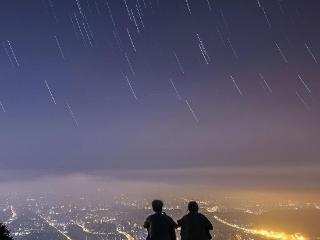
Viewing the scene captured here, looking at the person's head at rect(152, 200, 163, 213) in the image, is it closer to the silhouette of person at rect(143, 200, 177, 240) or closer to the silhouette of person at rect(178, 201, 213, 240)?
the silhouette of person at rect(143, 200, 177, 240)

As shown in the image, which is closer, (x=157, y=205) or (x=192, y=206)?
(x=157, y=205)

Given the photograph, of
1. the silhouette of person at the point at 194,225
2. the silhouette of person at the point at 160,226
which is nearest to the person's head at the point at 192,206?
the silhouette of person at the point at 194,225

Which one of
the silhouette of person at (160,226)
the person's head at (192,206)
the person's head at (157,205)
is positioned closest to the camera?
the silhouette of person at (160,226)

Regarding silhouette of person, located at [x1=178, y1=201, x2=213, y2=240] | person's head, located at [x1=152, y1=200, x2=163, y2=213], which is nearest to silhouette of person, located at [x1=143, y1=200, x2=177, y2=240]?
person's head, located at [x1=152, y1=200, x2=163, y2=213]

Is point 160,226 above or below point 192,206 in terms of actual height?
below

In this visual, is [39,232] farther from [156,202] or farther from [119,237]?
[156,202]

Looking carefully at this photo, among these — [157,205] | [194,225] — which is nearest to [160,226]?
[157,205]

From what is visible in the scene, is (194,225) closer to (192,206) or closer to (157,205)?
(192,206)

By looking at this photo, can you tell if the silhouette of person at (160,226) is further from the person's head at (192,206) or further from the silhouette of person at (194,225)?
the person's head at (192,206)
